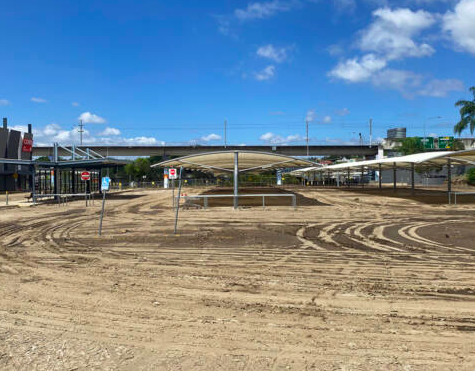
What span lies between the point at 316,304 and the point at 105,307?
3.41 meters

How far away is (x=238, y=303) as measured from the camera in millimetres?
5930

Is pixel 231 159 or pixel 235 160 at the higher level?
pixel 231 159

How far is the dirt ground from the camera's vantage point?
4234 mm

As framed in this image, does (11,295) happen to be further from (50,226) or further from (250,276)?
(50,226)

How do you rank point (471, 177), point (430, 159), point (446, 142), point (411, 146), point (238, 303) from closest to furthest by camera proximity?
point (238, 303)
point (430, 159)
point (471, 177)
point (446, 142)
point (411, 146)

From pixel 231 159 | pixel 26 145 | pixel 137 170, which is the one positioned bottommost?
pixel 231 159

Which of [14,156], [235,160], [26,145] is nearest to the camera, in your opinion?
[235,160]

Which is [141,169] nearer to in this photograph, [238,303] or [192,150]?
[192,150]

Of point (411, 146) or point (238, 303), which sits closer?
point (238, 303)

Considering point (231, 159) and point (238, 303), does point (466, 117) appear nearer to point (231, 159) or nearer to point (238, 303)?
point (231, 159)

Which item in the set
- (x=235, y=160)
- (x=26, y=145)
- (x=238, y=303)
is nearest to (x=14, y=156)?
(x=26, y=145)

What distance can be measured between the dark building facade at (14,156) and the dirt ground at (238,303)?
135ft

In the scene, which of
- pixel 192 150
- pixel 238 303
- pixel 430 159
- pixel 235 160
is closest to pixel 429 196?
pixel 430 159

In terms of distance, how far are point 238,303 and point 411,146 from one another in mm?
77455
